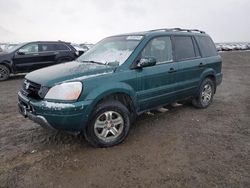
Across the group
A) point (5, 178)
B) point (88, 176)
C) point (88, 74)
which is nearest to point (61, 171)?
point (88, 176)

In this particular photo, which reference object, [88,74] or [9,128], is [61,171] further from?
[9,128]

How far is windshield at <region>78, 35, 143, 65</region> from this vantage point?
466cm

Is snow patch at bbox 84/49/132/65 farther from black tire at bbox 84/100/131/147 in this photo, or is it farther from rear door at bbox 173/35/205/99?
rear door at bbox 173/35/205/99

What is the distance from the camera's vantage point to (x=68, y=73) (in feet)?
13.3

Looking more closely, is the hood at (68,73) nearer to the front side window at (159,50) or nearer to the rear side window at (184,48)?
the front side window at (159,50)

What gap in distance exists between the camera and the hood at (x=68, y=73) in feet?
12.8

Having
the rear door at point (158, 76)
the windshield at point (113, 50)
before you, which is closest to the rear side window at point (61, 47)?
the windshield at point (113, 50)

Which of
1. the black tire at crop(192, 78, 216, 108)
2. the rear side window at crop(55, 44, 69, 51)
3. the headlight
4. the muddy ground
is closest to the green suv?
the headlight

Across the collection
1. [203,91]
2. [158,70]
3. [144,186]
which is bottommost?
[144,186]

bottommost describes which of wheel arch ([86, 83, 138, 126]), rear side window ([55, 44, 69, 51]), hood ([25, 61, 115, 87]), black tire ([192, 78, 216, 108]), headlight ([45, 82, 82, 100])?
black tire ([192, 78, 216, 108])

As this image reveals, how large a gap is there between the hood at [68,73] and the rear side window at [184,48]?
70.4 inches

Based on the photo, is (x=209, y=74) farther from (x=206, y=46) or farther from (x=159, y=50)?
(x=159, y=50)

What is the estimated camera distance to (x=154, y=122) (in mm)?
5445

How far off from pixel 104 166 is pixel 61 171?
56 centimetres
